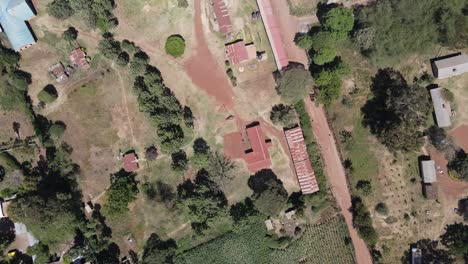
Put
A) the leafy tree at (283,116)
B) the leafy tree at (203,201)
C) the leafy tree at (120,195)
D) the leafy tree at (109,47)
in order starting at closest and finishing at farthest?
the leafy tree at (203,201) → the leafy tree at (283,116) → the leafy tree at (120,195) → the leafy tree at (109,47)

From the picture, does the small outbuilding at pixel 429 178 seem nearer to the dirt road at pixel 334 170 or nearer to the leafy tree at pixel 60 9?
the dirt road at pixel 334 170

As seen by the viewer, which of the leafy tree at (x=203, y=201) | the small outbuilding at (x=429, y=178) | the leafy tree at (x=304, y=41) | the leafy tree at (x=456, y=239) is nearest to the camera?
the leafy tree at (x=456, y=239)

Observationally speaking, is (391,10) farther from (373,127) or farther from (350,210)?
(350,210)

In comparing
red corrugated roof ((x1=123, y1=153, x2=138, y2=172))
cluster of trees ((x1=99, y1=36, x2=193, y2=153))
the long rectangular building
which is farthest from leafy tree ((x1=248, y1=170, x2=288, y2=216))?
red corrugated roof ((x1=123, y1=153, x2=138, y2=172))

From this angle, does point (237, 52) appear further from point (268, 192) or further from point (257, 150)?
point (268, 192)

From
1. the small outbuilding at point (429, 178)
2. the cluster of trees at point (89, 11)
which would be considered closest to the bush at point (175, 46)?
the cluster of trees at point (89, 11)

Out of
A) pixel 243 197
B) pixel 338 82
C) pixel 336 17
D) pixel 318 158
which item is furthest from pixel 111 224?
pixel 336 17
